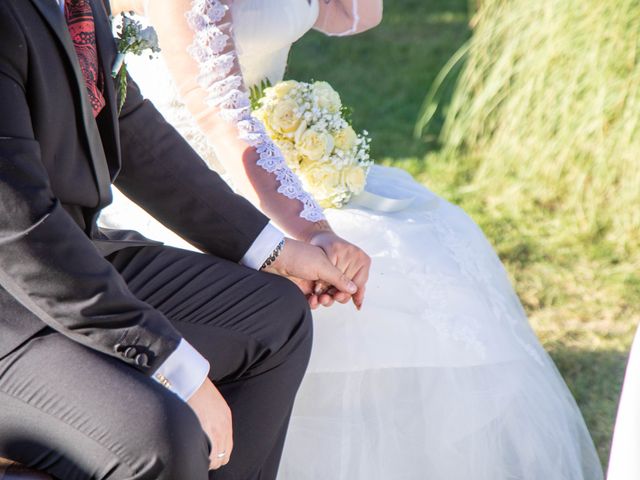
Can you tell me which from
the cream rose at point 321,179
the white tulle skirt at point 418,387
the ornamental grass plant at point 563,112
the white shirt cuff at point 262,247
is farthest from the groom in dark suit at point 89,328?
the ornamental grass plant at point 563,112

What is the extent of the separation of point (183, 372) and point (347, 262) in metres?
0.64

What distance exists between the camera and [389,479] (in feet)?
7.27

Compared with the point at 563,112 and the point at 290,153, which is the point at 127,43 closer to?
the point at 290,153

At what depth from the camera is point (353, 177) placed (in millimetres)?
2471

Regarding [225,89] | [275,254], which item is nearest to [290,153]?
[225,89]

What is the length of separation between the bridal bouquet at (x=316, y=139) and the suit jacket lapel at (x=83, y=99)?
759 mm

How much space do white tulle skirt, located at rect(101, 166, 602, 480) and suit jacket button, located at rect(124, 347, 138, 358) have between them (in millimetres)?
736

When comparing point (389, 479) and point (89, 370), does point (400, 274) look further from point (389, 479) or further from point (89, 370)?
point (89, 370)

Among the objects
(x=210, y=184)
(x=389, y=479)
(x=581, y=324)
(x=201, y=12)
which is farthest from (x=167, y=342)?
(x=581, y=324)

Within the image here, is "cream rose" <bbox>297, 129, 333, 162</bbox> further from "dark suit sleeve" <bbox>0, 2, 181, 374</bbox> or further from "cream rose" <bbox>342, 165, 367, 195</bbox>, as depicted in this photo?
"dark suit sleeve" <bbox>0, 2, 181, 374</bbox>

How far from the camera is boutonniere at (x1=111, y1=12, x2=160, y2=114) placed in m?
1.91

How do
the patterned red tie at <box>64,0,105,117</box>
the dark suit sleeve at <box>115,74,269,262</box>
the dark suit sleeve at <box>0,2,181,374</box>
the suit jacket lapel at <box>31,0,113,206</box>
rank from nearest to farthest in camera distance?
the dark suit sleeve at <box>0,2,181,374</box>, the suit jacket lapel at <box>31,0,113,206</box>, the patterned red tie at <box>64,0,105,117</box>, the dark suit sleeve at <box>115,74,269,262</box>

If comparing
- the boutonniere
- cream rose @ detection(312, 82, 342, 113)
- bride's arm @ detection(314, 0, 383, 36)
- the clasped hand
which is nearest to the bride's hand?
the clasped hand

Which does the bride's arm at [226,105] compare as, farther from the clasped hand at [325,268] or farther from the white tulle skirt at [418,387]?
the white tulle skirt at [418,387]
